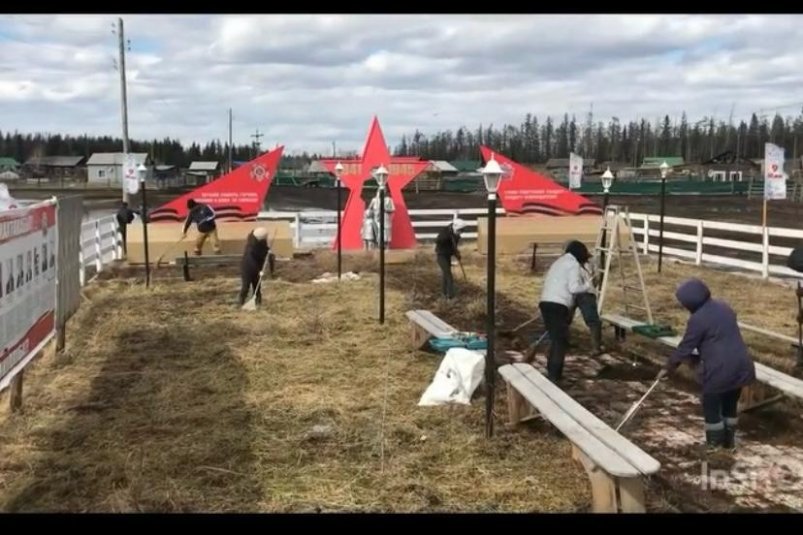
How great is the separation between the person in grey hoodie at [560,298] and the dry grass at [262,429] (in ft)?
2.87

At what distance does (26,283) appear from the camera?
6.81 meters

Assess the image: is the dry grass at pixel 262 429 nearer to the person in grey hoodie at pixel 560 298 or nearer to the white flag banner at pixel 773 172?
the person in grey hoodie at pixel 560 298

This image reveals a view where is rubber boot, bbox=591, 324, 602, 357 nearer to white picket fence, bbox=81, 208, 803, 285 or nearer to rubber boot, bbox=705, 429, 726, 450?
rubber boot, bbox=705, 429, 726, 450

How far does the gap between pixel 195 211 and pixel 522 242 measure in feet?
27.1

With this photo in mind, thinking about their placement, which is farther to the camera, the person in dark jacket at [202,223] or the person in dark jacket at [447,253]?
the person in dark jacket at [202,223]

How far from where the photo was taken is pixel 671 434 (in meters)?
6.36

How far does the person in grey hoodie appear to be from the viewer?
7648mm

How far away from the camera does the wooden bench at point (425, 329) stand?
873 cm

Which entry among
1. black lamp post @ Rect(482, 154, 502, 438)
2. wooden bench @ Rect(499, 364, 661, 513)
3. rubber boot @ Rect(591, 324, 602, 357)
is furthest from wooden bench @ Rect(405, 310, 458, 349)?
wooden bench @ Rect(499, 364, 661, 513)

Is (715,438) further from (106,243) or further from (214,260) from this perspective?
(106,243)

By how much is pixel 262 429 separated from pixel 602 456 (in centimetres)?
296

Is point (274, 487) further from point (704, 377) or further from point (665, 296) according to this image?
point (665, 296)

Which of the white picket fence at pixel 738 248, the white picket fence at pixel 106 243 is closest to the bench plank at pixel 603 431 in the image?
the white picket fence at pixel 738 248

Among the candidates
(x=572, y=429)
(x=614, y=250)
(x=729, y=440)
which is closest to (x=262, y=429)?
(x=572, y=429)
